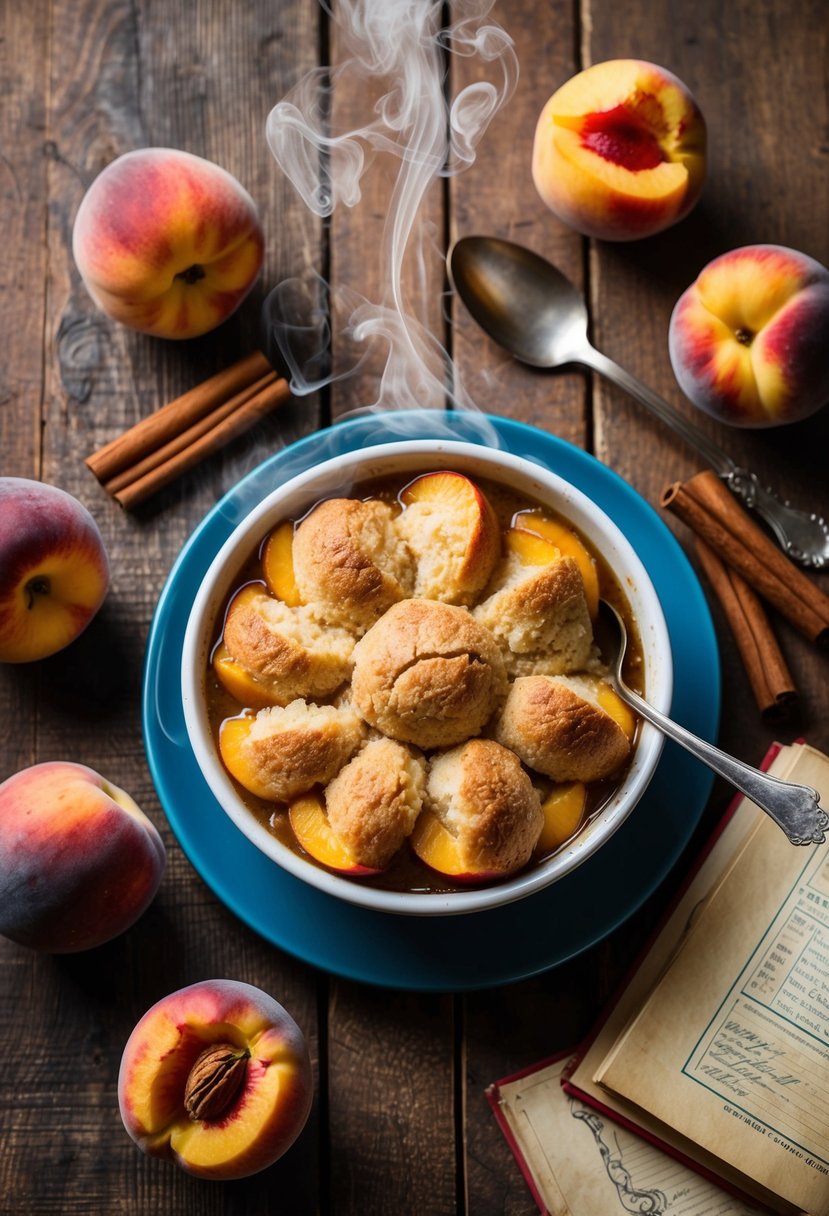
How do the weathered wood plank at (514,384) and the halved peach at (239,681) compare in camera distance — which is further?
the weathered wood plank at (514,384)

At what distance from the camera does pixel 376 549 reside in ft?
4.67

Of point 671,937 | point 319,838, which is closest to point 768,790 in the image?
point 671,937

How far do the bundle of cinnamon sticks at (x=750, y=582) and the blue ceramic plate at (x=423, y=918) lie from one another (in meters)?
0.10

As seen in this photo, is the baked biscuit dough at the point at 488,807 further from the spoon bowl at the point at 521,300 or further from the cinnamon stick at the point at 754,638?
the spoon bowl at the point at 521,300

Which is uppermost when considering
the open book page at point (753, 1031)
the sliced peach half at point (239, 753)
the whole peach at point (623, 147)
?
the whole peach at point (623, 147)

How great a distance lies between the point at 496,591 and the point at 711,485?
46cm

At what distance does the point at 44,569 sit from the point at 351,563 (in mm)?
458

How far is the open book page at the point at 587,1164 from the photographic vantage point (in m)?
1.53

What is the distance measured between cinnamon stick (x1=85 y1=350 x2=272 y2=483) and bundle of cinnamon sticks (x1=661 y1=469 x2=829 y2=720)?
0.69 m

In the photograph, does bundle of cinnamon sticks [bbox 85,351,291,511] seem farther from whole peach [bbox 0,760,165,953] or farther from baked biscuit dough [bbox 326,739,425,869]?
baked biscuit dough [bbox 326,739,425,869]

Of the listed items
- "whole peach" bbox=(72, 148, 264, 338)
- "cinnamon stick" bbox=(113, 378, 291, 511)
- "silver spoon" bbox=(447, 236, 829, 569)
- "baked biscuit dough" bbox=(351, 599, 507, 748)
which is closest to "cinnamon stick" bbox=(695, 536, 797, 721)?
"silver spoon" bbox=(447, 236, 829, 569)

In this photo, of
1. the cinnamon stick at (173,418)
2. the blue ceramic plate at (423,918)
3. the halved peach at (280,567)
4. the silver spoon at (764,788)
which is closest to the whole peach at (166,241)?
the cinnamon stick at (173,418)

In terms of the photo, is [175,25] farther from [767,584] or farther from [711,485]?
[767,584]

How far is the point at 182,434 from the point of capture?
5.56 ft
